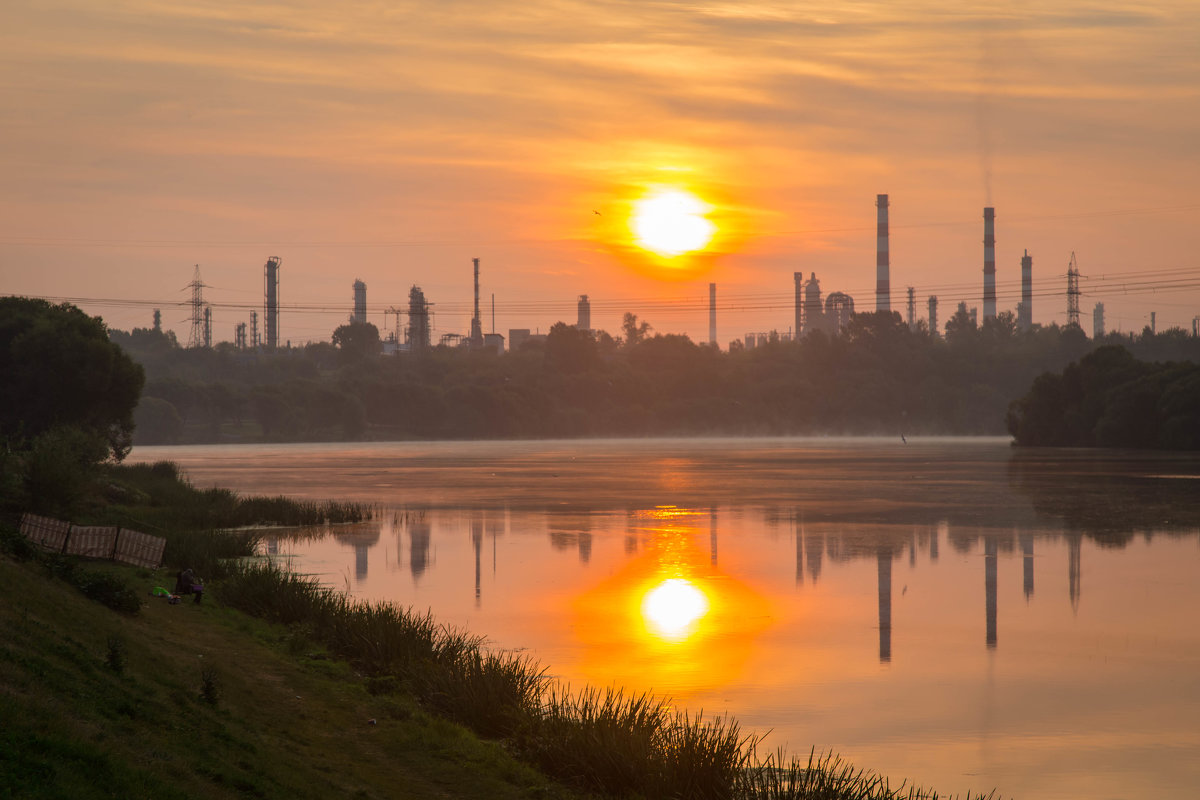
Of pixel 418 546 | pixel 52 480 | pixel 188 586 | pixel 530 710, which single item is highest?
pixel 52 480

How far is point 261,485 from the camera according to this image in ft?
249

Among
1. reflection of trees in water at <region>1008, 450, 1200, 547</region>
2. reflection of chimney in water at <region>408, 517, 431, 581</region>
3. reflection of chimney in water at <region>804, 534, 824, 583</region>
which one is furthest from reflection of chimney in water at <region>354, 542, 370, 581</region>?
reflection of trees in water at <region>1008, 450, 1200, 547</region>

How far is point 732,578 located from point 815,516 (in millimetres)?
19351

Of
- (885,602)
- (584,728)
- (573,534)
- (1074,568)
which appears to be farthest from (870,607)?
(573,534)

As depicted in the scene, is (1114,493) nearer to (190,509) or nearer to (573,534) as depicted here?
(573,534)

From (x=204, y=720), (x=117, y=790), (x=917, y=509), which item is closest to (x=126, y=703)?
(x=204, y=720)

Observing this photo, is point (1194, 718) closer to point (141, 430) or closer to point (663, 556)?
point (663, 556)

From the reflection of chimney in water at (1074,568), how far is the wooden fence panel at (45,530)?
997 inches

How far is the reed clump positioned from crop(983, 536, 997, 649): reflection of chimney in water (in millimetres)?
10123

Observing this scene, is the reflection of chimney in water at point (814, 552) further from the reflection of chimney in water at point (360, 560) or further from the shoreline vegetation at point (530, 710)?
the reflection of chimney in water at point (360, 560)

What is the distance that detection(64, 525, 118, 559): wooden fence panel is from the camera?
29.1 m

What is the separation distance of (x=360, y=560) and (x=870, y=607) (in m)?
17.1

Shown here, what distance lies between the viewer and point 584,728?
15.3m

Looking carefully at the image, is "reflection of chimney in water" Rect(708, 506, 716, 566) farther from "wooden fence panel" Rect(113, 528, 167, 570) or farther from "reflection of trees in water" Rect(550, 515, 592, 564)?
"wooden fence panel" Rect(113, 528, 167, 570)
